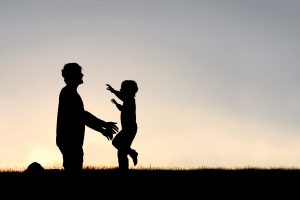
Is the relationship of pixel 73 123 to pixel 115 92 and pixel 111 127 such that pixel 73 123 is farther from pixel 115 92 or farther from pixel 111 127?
pixel 115 92

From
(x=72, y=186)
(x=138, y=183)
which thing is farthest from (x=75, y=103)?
(x=138, y=183)

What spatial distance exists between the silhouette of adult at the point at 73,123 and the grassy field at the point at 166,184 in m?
0.44

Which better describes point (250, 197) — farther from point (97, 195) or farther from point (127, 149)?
point (127, 149)

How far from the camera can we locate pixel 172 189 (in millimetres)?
11453

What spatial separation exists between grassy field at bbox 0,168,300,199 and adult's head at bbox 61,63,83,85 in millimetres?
1925

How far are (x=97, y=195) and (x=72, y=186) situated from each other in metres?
0.54

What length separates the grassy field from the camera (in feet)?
34.8

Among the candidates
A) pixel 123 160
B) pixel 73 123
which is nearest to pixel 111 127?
pixel 73 123

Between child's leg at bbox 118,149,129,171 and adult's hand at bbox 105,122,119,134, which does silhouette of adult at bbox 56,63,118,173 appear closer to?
adult's hand at bbox 105,122,119,134

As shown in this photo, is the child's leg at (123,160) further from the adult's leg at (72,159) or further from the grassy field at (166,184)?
the adult's leg at (72,159)

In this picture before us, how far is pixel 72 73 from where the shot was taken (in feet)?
35.2

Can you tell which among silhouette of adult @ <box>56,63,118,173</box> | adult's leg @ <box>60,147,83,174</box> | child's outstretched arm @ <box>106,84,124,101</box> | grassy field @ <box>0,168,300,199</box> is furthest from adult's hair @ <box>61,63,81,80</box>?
child's outstretched arm @ <box>106,84,124,101</box>

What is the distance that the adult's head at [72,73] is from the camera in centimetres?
1072

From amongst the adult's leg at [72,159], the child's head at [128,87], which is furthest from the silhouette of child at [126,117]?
the adult's leg at [72,159]
